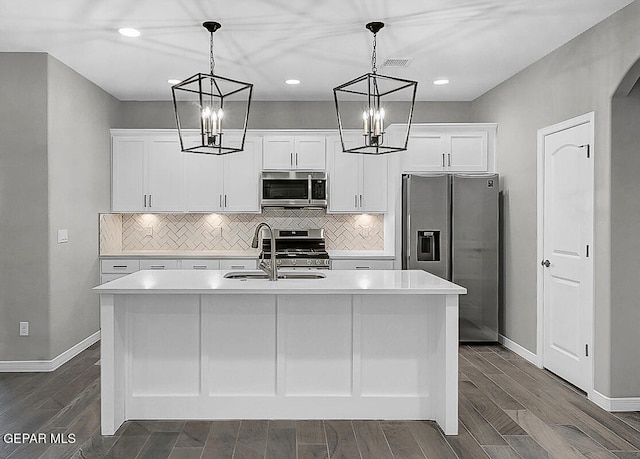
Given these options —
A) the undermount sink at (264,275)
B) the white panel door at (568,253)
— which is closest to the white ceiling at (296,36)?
the white panel door at (568,253)

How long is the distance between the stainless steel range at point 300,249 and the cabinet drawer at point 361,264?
0.10 m

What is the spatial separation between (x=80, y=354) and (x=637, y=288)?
15.5 ft

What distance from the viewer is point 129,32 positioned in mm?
4047

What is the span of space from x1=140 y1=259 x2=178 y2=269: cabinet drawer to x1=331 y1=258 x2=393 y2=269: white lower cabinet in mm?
1754

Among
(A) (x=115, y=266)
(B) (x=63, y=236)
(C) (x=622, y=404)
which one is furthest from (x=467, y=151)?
(B) (x=63, y=236)

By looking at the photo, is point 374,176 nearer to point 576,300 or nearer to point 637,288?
point 576,300

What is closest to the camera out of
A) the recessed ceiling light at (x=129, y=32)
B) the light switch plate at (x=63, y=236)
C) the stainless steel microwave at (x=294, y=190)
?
the recessed ceiling light at (x=129, y=32)

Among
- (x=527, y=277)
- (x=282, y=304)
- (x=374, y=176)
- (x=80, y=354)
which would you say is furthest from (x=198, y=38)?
(x=527, y=277)

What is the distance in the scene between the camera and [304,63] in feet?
16.1

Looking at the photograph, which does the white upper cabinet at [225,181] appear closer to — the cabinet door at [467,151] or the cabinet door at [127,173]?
the cabinet door at [127,173]

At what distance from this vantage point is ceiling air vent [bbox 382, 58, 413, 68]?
4.75 metres

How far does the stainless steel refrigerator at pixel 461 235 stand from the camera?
5.48m

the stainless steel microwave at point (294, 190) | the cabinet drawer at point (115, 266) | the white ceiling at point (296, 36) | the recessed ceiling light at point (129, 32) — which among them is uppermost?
the white ceiling at point (296, 36)

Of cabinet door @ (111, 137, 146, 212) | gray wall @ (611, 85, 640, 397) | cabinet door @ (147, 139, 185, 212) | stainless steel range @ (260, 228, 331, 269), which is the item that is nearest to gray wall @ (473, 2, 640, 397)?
gray wall @ (611, 85, 640, 397)
